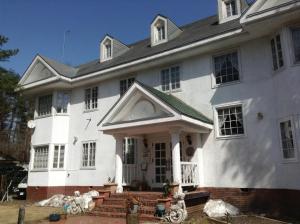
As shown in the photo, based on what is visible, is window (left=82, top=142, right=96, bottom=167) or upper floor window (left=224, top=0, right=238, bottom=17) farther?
window (left=82, top=142, right=96, bottom=167)

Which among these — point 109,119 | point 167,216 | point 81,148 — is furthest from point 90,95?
point 167,216

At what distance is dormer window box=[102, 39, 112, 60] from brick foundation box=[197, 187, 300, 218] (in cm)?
1188

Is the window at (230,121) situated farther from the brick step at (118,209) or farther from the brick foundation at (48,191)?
the brick foundation at (48,191)

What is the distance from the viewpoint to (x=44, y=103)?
20484mm

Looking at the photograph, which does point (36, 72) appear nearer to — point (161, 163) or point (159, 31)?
point (159, 31)

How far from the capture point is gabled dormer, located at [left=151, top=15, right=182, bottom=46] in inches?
699

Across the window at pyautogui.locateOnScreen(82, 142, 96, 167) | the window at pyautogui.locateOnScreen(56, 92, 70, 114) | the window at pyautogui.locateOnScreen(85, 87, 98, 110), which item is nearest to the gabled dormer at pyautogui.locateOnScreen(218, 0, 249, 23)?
the window at pyautogui.locateOnScreen(85, 87, 98, 110)

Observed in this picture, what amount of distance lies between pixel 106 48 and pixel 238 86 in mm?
11170

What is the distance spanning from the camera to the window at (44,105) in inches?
786

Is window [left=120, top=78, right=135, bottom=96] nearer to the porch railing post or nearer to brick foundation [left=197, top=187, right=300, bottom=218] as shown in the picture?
the porch railing post

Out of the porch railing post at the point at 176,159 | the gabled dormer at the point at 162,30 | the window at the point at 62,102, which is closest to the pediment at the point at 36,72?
the window at the point at 62,102

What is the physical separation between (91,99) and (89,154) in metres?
3.57

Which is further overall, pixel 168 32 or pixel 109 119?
pixel 168 32

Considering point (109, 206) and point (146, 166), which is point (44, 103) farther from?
point (109, 206)
